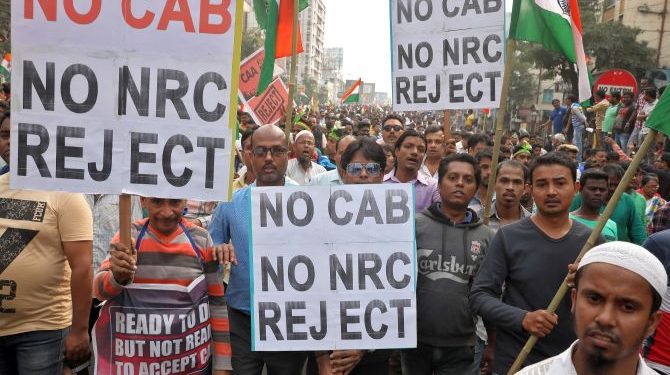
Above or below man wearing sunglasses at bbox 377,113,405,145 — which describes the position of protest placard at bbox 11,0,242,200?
below

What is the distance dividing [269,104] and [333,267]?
612 centimetres

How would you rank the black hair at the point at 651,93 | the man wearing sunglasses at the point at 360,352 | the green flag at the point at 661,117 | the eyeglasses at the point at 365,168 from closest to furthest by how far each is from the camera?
1. the green flag at the point at 661,117
2. the man wearing sunglasses at the point at 360,352
3. the eyeglasses at the point at 365,168
4. the black hair at the point at 651,93

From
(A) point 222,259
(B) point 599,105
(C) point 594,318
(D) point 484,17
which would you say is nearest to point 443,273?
(A) point 222,259

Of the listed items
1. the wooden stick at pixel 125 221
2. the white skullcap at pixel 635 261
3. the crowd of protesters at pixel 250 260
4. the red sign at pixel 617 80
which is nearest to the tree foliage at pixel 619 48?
the red sign at pixel 617 80

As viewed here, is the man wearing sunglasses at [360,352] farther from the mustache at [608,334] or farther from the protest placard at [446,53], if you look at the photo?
the mustache at [608,334]

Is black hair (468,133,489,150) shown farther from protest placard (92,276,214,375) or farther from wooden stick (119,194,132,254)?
wooden stick (119,194,132,254)

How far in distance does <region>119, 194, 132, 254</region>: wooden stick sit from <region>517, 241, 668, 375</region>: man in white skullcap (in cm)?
218

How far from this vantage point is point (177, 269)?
367 centimetres

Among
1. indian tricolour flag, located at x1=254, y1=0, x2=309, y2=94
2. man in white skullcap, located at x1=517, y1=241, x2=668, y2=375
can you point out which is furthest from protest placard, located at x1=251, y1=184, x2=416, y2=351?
indian tricolour flag, located at x1=254, y1=0, x2=309, y2=94

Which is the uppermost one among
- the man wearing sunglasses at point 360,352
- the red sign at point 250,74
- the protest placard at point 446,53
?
the red sign at point 250,74

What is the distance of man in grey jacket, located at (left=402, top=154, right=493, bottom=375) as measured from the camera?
4.14 m

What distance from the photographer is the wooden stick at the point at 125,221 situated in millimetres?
3426

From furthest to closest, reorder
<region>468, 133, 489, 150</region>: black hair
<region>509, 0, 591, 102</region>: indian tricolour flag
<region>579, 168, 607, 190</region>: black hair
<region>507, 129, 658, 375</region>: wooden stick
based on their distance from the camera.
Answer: <region>468, 133, 489, 150</region>: black hair < <region>579, 168, 607, 190</region>: black hair < <region>509, 0, 591, 102</region>: indian tricolour flag < <region>507, 129, 658, 375</region>: wooden stick

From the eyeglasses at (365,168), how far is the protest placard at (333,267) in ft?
2.26
